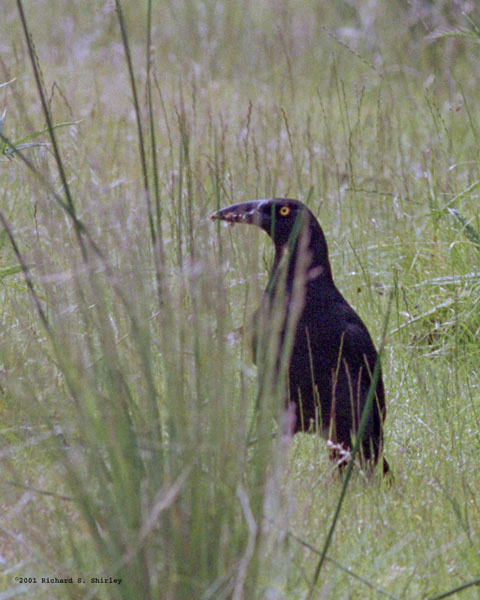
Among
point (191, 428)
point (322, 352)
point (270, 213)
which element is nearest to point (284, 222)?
point (270, 213)

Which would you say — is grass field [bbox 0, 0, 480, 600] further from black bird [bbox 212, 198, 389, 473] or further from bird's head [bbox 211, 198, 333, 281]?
bird's head [bbox 211, 198, 333, 281]

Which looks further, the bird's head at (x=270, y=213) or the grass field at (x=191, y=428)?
the bird's head at (x=270, y=213)

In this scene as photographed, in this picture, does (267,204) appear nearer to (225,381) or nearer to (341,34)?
(225,381)

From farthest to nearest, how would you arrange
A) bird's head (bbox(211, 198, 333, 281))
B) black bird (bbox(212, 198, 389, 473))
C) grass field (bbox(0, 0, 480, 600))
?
bird's head (bbox(211, 198, 333, 281)) → black bird (bbox(212, 198, 389, 473)) → grass field (bbox(0, 0, 480, 600))

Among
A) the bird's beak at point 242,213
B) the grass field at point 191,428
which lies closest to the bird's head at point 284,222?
the bird's beak at point 242,213

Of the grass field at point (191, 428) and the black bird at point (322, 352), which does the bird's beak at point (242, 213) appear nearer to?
the black bird at point (322, 352)

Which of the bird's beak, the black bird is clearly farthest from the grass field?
the bird's beak

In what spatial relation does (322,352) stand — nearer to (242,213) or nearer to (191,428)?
(242,213)

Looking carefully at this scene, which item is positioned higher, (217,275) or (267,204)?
(217,275)

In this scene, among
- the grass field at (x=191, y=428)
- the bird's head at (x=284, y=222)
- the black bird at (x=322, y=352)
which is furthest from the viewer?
the bird's head at (x=284, y=222)

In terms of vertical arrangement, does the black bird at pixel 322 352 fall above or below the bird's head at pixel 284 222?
below

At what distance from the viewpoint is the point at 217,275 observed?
4.83 feet

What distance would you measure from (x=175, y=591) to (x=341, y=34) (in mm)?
6285

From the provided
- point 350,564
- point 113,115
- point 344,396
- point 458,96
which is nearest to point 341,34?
point 458,96
